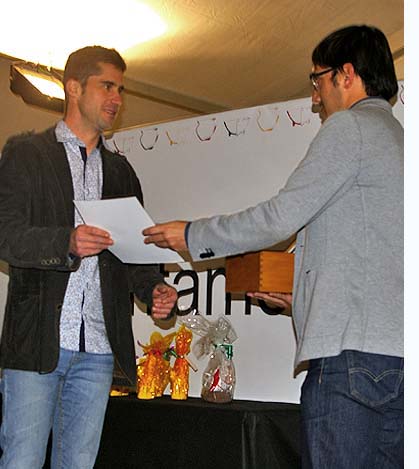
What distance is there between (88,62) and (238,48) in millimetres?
2935

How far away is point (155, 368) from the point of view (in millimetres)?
2930

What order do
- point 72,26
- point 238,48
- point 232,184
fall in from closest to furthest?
point 232,184 → point 72,26 → point 238,48

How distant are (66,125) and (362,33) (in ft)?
2.80

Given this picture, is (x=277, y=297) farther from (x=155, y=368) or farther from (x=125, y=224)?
(x=155, y=368)

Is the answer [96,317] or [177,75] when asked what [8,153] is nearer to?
[96,317]

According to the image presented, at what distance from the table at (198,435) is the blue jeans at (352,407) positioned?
97 cm

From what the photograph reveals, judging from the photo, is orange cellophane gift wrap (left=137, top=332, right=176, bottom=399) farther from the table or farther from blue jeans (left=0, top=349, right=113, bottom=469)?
blue jeans (left=0, top=349, right=113, bottom=469)

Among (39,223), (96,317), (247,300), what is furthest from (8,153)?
(247,300)

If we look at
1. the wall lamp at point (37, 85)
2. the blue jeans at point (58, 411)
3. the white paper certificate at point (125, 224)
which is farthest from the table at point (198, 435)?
the wall lamp at point (37, 85)

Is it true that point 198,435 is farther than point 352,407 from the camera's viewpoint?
Yes

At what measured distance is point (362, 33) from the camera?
5.69 ft

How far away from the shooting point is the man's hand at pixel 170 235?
1.76 m

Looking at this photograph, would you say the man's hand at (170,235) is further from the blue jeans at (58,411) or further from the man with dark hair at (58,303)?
the blue jeans at (58,411)

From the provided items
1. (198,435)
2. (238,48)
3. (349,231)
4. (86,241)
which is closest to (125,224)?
(86,241)
